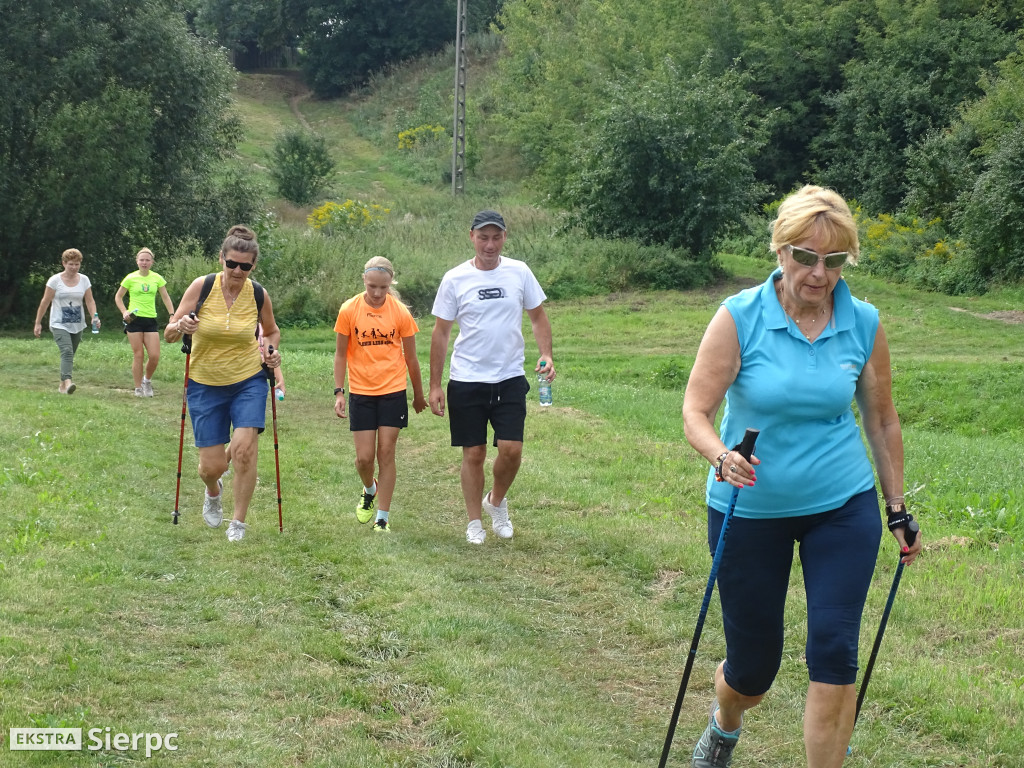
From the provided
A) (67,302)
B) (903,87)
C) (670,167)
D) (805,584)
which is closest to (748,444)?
(805,584)

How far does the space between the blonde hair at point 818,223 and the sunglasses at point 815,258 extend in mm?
27

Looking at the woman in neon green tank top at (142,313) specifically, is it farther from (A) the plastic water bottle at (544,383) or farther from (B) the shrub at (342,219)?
(B) the shrub at (342,219)

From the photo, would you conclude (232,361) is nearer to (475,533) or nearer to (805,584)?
(475,533)

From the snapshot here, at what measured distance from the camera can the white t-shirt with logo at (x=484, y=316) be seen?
8102mm

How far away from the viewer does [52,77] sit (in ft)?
87.4

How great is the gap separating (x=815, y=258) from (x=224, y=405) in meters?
5.33

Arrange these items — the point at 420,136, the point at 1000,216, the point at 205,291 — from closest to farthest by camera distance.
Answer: the point at 205,291 < the point at 1000,216 < the point at 420,136

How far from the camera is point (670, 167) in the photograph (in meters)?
34.6

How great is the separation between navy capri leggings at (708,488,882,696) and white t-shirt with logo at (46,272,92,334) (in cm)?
1337

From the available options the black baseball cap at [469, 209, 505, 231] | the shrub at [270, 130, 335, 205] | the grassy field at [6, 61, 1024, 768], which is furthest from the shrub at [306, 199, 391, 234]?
the black baseball cap at [469, 209, 505, 231]

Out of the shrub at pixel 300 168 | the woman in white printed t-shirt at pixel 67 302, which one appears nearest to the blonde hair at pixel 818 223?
the woman in white printed t-shirt at pixel 67 302

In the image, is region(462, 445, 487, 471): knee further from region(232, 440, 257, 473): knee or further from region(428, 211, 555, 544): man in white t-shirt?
region(232, 440, 257, 473): knee

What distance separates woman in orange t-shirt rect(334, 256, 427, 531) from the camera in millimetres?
8703

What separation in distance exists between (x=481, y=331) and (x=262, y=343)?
1619 mm
